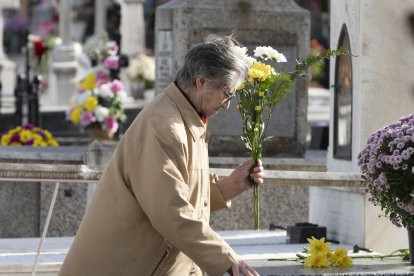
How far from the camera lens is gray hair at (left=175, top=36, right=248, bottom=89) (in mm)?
5504

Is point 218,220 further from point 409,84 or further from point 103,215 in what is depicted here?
point 103,215

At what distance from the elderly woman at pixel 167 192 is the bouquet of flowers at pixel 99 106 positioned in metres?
10.9

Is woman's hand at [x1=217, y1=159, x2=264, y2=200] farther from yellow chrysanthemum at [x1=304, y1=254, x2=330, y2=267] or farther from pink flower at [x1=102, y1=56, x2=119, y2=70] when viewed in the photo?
pink flower at [x1=102, y1=56, x2=119, y2=70]

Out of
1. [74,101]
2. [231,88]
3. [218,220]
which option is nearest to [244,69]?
[231,88]

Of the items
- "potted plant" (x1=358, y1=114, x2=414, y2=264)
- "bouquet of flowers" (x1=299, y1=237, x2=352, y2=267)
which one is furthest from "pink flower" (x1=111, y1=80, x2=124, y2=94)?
"bouquet of flowers" (x1=299, y1=237, x2=352, y2=267)

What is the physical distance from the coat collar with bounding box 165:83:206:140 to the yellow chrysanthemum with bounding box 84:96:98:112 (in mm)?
10952

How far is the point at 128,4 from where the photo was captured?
1592 inches

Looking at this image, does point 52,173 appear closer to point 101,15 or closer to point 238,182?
point 238,182

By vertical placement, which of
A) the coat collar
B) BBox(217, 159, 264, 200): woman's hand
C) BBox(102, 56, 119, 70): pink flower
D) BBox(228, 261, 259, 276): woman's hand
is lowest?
BBox(228, 261, 259, 276): woman's hand

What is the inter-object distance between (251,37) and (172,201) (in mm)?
7087

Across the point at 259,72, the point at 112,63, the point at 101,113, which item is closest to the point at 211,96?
the point at 259,72

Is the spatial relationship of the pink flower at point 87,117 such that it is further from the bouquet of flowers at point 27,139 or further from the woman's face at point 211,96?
the woman's face at point 211,96

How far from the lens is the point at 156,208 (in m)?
5.36

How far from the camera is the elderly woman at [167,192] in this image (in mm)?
5379
